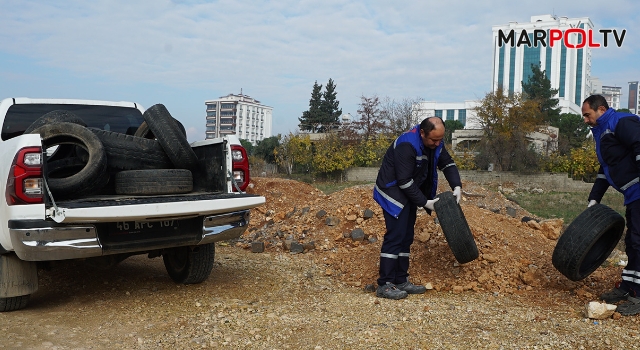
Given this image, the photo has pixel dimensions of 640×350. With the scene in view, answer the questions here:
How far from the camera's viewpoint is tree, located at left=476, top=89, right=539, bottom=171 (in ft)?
107

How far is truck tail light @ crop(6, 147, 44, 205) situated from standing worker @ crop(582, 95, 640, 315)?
4707 mm

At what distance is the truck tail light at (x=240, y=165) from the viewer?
538 centimetres

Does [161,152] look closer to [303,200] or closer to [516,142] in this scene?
[303,200]

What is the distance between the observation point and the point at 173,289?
5523 millimetres

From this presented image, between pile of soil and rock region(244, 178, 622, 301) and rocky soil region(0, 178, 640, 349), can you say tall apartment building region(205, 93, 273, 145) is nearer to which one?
pile of soil and rock region(244, 178, 622, 301)

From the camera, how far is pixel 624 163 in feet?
15.6

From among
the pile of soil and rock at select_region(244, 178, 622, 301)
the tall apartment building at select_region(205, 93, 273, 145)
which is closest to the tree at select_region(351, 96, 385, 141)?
the pile of soil and rock at select_region(244, 178, 622, 301)

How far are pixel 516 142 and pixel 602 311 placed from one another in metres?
30.9

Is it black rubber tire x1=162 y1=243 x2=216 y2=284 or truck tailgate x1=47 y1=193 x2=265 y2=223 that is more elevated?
truck tailgate x1=47 y1=193 x2=265 y2=223

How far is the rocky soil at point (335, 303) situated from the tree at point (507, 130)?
86.3ft

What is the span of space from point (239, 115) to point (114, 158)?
4684 inches

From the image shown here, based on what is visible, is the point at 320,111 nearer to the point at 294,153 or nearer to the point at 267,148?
the point at 267,148

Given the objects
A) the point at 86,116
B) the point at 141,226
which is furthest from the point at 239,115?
the point at 141,226

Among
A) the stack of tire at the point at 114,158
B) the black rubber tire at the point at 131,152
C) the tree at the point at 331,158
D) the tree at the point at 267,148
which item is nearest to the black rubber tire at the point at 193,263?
the stack of tire at the point at 114,158
